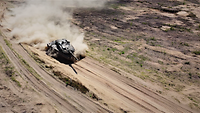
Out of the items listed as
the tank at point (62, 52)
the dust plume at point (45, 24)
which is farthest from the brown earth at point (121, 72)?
the dust plume at point (45, 24)

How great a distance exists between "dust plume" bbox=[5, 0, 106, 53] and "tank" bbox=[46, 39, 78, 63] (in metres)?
1.18

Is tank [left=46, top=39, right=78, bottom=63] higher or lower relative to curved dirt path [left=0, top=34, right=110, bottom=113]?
higher

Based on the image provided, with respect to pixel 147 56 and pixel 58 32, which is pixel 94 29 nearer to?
pixel 58 32

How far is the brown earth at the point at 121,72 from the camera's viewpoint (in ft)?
32.1

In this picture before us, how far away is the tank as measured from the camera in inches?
539

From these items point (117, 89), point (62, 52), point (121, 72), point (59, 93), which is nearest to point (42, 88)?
point (59, 93)

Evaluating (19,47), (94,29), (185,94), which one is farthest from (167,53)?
(19,47)

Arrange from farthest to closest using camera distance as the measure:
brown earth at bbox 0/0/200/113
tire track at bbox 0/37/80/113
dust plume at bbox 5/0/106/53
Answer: dust plume at bbox 5/0/106/53 → brown earth at bbox 0/0/200/113 → tire track at bbox 0/37/80/113

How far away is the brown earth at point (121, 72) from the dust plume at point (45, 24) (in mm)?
1205

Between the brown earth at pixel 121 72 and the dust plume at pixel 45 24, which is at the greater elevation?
the dust plume at pixel 45 24

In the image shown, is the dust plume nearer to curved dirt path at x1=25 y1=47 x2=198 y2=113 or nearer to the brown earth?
the brown earth

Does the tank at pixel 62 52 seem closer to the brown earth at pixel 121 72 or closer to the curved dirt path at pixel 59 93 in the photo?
the brown earth at pixel 121 72

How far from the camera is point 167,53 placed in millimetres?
16609

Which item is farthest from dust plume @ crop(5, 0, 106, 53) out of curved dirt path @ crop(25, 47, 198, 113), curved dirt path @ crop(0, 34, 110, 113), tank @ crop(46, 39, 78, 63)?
curved dirt path @ crop(0, 34, 110, 113)
